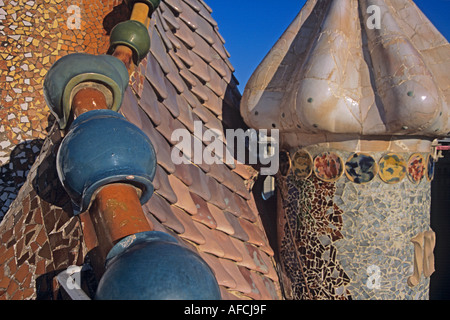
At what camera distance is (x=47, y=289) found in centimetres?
150

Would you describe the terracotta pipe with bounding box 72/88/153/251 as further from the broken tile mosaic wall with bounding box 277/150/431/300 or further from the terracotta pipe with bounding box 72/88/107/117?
the broken tile mosaic wall with bounding box 277/150/431/300

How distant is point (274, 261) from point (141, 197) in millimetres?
1454

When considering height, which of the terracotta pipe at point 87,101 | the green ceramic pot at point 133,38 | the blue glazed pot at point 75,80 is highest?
the green ceramic pot at point 133,38

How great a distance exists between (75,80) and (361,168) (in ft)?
4.86

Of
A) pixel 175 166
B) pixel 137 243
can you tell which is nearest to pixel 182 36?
pixel 175 166

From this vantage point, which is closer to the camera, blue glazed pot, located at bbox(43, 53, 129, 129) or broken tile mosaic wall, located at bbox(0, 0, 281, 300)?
blue glazed pot, located at bbox(43, 53, 129, 129)

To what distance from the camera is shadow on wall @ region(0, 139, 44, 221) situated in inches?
125

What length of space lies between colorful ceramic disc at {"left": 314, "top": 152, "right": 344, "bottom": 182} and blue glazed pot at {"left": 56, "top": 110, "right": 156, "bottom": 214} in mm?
1326

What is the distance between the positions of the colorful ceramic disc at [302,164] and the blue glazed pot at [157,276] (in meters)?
1.59

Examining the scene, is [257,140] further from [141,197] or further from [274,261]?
[141,197]

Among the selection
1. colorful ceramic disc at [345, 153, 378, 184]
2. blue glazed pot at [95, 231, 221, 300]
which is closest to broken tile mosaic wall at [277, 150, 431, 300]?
colorful ceramic disc at [345, 153, 378, 184]

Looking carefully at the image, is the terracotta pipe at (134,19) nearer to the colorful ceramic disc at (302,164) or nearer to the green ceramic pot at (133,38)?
the green ceramic pot at (133,38)

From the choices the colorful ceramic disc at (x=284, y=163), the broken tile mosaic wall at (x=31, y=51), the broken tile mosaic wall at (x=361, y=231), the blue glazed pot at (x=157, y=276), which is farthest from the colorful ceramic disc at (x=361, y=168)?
the broken tile mosaic wall at (x=31, y=51)

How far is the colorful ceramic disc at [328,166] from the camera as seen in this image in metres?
2.38
